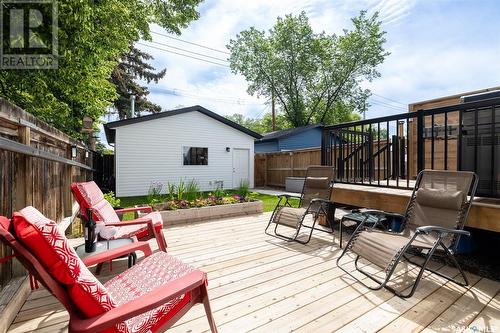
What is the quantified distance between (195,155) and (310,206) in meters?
8.94

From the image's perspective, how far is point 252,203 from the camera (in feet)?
20.5

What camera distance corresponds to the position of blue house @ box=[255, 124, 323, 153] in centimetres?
1662

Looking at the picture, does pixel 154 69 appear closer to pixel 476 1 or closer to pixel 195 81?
pixel 195 81

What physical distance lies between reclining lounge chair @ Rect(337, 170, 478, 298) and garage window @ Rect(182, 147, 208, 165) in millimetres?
9786

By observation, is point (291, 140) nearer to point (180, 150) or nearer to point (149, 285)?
point (180, 150)

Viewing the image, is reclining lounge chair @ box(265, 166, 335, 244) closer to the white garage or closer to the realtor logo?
the realtor logo

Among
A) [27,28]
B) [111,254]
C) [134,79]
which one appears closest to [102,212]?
[111,254]

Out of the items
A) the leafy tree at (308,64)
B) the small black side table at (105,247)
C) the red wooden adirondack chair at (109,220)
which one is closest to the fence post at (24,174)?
the red wooden adirondack chair at (109,220)

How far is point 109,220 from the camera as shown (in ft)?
10.5

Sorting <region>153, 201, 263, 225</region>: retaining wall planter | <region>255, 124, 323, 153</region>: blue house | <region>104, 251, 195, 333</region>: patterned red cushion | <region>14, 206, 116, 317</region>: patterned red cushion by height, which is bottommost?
<region>153, 201, 263, 225</region>: retaining wall planter

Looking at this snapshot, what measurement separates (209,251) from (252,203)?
8.93ft

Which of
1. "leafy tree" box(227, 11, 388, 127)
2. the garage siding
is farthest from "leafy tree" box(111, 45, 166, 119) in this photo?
the garage siding

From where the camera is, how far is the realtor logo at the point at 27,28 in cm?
472

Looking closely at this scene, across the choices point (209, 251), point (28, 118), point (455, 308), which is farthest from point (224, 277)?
point (28, 118)
